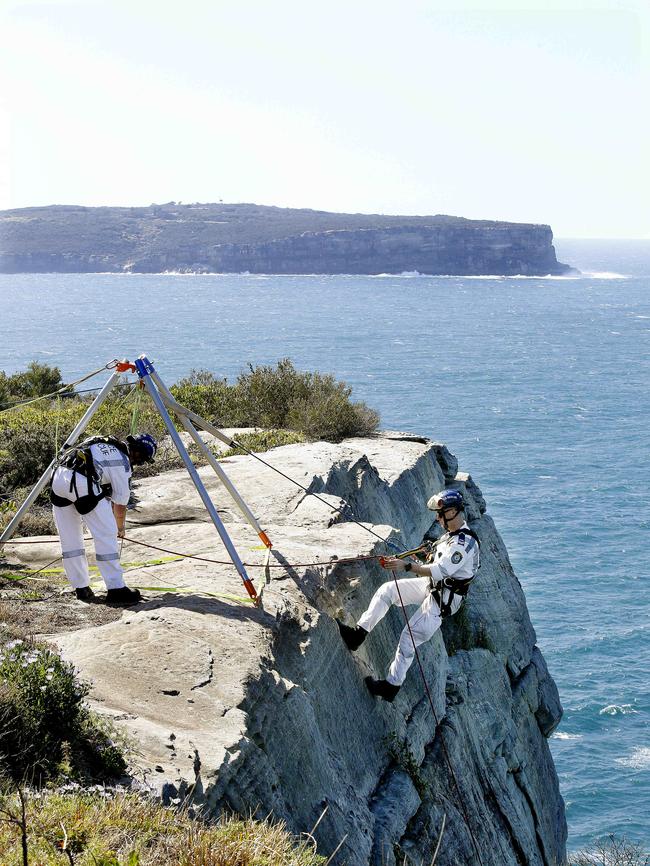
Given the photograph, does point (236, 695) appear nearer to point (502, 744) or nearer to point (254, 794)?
point (254, 794)

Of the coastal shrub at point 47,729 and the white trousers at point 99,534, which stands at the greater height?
the white trousers at point 99,534

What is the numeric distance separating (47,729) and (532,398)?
223 ft

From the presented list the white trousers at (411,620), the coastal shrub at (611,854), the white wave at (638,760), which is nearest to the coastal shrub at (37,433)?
the white trousers at (411,620)

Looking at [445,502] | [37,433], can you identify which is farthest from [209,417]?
[445,502]

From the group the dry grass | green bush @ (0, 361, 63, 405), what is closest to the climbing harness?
the dry grass

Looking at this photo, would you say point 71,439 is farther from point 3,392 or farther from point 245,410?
point 3,392

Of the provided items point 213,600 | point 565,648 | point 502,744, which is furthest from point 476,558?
point 565,648

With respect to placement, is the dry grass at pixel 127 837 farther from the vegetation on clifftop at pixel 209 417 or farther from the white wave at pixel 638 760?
the white wave at pixel 638 760

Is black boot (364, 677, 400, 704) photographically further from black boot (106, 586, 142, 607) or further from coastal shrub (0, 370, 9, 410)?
coastal shrub (0, 370, 9, 410)

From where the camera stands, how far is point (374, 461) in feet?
63.8

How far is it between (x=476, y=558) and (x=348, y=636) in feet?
5.88

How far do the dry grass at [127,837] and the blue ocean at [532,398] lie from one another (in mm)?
20235

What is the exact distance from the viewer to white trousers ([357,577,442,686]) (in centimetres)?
1043

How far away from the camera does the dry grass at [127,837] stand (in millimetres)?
5023
